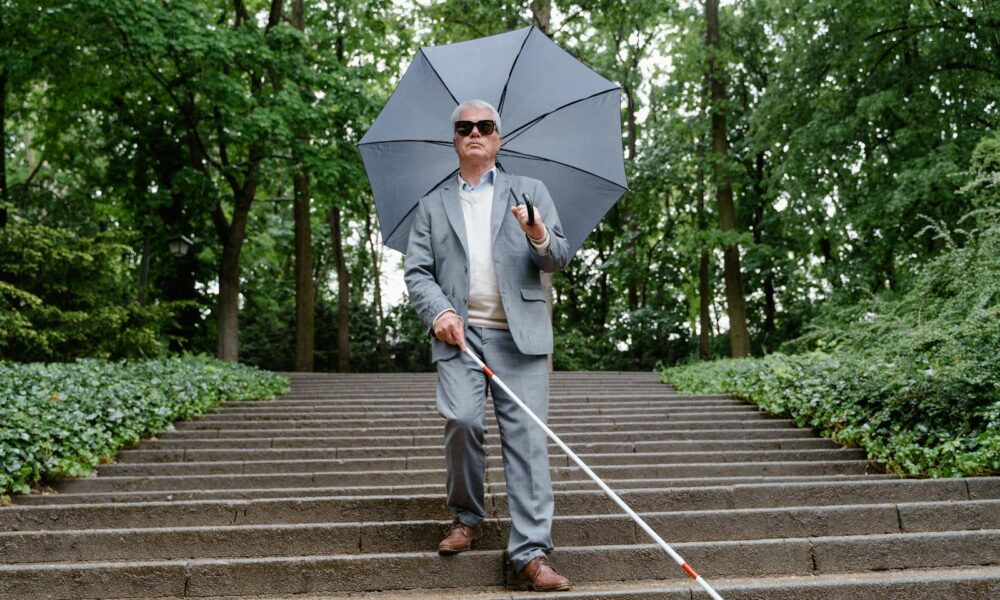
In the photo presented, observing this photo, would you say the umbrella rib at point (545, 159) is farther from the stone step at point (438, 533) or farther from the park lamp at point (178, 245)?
the park lamp at point (178, 245)

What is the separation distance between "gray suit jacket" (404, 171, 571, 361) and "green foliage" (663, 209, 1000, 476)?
3279 mm

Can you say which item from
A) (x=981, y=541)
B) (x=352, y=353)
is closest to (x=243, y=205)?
(x=352, y=353)

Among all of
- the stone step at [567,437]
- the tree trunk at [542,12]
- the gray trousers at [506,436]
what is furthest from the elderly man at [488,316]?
the tree trunk at [542,12]

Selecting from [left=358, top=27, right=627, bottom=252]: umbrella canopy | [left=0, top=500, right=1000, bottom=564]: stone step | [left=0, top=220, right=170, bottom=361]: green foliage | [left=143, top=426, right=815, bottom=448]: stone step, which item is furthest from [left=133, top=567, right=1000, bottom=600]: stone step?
[left=0, top=220, right=170, bottom=361]: green foliage

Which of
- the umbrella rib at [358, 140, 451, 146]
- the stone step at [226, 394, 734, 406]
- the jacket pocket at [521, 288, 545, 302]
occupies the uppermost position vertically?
the umbrella rib at [358, 140, 451, 146]

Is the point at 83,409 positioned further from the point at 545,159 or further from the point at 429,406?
the point at 545,159

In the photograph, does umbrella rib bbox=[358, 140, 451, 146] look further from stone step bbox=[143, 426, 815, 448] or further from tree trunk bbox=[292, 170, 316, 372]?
tree trunk bbox=[292, 170, 316, 372]

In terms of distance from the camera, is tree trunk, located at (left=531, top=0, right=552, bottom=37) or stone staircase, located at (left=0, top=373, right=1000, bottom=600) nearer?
stone staircase, located at (left=0, top=373, right=1000, bottom=600)

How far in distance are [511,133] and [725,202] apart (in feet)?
46.3

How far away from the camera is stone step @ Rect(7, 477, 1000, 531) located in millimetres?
4266

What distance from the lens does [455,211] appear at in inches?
137

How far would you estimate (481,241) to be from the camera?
3.45m

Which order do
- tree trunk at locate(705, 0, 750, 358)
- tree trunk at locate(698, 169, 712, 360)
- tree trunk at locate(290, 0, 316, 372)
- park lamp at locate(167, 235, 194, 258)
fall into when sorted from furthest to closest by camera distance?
tree trunk at locate(698, 169, 712, 360) → tree trunk at locate(290, 0, 316, 372) → tree trunk at locate(705, 0, 750, 358) → park lamp at locate(167, 235, 194, 258)

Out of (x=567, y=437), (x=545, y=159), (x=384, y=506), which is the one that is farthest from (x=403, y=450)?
(x=545, y=159)
